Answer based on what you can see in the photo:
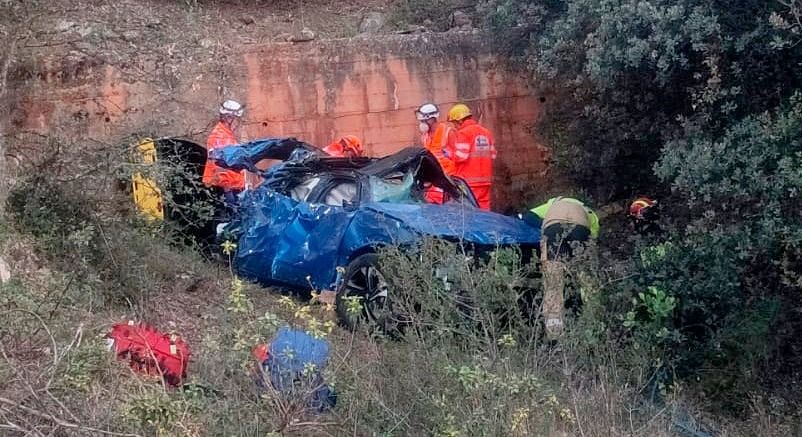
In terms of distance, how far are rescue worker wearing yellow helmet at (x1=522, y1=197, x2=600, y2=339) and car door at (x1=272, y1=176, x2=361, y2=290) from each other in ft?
5.21

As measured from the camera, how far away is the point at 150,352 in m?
6.05

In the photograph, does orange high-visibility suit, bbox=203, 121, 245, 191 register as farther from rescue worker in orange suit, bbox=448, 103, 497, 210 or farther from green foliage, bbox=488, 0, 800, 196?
green foliage, bbox=488, 0, 800, 196

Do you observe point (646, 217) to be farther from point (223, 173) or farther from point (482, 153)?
point (223, 173)

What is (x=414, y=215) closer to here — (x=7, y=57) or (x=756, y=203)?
(x=756, y=203)

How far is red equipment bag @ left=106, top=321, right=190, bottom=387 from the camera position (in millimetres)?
6102

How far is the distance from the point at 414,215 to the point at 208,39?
703 centimetres

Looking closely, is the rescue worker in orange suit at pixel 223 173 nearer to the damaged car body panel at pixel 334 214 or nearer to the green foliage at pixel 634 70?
the damaged car body panel at pixel 334 214

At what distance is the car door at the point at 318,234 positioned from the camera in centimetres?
853

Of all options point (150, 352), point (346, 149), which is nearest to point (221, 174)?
point (346, 149)

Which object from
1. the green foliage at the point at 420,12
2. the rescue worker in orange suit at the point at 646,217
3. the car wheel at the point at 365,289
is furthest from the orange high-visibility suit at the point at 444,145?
the green foliage at the point at 420,12

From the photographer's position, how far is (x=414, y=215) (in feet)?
26.7

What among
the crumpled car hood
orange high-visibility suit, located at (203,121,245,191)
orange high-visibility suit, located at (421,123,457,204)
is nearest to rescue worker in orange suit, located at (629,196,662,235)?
the crumpled car hood

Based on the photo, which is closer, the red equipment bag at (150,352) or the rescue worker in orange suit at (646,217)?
the red equipment bag at (150,352)

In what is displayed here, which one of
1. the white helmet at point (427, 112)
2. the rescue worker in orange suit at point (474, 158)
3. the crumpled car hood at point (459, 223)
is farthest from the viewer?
the white helmet at point (427, 112)
